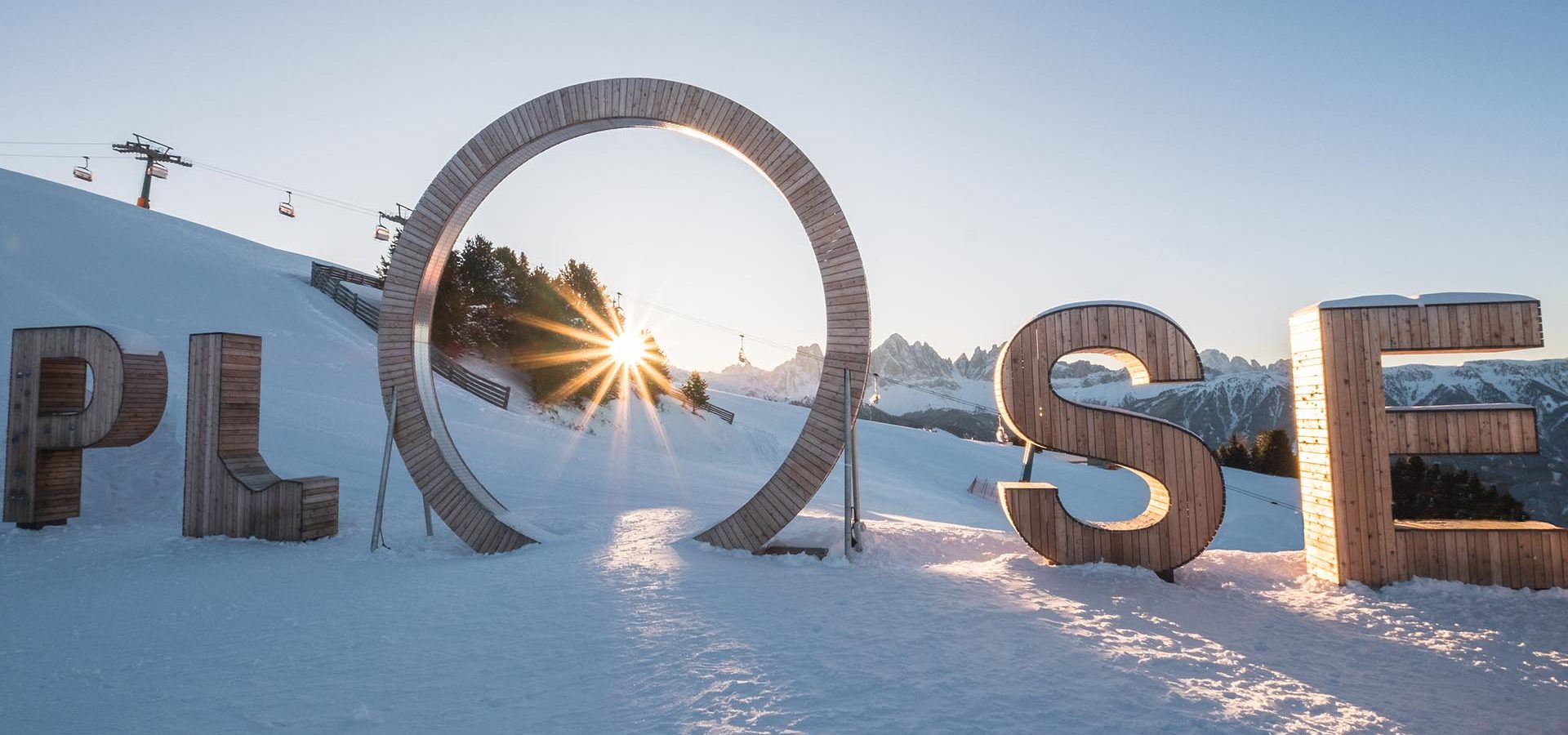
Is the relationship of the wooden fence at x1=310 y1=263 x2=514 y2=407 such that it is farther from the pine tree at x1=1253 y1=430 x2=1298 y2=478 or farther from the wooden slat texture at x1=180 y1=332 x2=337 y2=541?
the pine tree at x1=1253 y1=430 x2=1298 y2=478

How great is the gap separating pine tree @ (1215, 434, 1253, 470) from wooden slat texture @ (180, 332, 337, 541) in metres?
38.8

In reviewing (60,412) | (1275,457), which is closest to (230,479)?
(60,412)

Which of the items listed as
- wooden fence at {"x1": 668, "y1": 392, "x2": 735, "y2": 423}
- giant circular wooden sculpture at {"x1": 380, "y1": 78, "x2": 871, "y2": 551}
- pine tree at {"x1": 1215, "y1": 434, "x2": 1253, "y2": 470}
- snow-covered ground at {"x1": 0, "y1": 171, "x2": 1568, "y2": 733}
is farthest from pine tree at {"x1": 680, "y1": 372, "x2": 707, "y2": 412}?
pine tree at {"x1": 1215, "y1": 434, "x2": 1253, "y2": 470}

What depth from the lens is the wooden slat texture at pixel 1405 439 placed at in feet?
21.4

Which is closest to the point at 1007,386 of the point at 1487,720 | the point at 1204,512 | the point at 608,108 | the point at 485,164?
the point at 1204,512

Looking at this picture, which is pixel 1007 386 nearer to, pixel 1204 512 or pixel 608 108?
pixel 1204 512

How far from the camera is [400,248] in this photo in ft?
27.5

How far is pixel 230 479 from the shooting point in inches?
348

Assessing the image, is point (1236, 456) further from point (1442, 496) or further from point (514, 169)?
point (514, 169)

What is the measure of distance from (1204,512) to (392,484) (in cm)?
1145

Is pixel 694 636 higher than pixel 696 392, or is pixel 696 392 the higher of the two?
pixel 696 392

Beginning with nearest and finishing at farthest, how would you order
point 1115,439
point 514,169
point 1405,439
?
point 1405,439
point 1115,439
point 514,169

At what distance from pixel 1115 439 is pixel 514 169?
7.04 meters

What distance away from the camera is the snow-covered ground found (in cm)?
372
